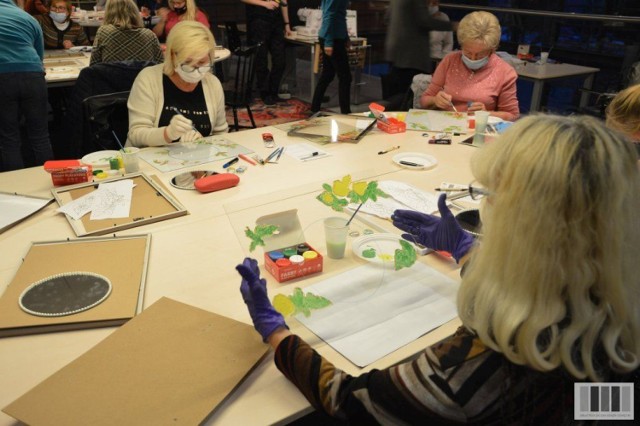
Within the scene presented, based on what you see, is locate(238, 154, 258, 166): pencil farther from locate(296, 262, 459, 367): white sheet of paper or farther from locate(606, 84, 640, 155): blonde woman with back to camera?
locate(606, 84, 640, 155): blonde woman with back to camera

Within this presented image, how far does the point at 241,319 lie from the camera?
1097 millimetres

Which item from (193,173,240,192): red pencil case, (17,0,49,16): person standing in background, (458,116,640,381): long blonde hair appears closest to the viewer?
(458,116,640,381): long blonde hair

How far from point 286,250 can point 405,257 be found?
0.31m

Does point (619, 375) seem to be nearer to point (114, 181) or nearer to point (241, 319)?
point (241, 319)

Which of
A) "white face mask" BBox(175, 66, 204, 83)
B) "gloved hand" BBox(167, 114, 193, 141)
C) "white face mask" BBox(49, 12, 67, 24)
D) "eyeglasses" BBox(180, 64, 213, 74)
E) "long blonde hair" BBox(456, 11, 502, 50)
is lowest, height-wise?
"gloved hand" BBox(167, 114, 193, 141)

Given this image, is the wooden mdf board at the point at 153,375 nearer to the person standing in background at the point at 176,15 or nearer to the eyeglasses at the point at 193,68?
the eyeglasses at the point at 193,68

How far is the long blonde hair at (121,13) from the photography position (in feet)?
10.7

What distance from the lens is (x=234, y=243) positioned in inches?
55.1

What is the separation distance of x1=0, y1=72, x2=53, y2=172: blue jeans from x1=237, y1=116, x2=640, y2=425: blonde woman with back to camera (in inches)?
109

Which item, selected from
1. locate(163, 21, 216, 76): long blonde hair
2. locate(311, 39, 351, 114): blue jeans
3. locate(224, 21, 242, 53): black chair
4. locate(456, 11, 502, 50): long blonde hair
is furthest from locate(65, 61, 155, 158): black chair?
locate(224, 21, 242, 53): black chair

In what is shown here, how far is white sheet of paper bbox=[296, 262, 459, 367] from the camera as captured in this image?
1034 mm

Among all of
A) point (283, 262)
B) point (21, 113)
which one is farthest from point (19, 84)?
point (283, 262)

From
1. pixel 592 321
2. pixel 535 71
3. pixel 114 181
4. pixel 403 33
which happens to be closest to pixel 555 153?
pixel 592 321

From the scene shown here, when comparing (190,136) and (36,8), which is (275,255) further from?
(36,8)
